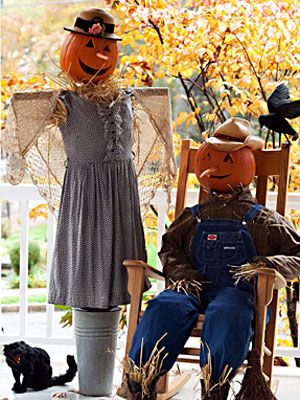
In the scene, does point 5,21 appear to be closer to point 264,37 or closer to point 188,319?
point 264,37

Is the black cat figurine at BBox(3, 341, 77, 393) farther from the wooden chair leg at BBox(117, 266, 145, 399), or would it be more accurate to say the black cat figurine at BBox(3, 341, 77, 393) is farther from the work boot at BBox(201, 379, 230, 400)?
the work boot at BBox(201, 379, 230, 400)

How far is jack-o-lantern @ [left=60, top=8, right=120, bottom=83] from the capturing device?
3416 millimetres

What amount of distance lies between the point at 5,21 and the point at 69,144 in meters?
3.97

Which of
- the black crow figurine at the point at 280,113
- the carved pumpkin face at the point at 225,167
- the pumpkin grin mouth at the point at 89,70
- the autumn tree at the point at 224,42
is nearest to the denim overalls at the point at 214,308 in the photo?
the carved pumpkin face at the point at 225,167

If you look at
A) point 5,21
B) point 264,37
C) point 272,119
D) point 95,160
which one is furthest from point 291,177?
point 5,21

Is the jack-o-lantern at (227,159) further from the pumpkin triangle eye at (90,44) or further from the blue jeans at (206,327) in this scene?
the pumpkin triangle eye at (90,44)

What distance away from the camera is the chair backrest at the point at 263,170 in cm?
365

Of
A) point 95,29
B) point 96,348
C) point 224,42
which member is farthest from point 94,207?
point 224,42

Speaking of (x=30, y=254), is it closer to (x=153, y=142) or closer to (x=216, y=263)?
(x=153, y=142)

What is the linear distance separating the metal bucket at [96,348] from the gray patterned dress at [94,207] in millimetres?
102

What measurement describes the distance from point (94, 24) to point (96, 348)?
1309 millimetres

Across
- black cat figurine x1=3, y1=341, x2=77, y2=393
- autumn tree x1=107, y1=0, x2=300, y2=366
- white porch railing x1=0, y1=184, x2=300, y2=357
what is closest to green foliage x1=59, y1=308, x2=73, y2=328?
white porch railing x1=0, y1=184, x2=300, y2=357

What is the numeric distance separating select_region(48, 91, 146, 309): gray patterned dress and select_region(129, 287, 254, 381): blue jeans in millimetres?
260

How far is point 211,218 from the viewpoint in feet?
11.5
